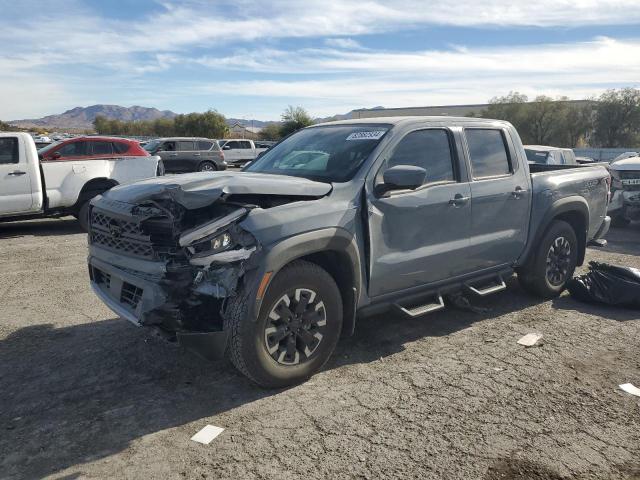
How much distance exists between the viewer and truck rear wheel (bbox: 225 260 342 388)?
3.39 metres

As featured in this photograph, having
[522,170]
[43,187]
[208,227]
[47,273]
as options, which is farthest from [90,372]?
[43,187]

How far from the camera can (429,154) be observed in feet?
15.1

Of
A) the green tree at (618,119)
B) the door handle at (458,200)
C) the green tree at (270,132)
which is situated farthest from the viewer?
the green tree at (270,132)

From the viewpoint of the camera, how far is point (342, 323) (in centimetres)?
405

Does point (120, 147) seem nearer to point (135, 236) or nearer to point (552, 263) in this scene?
point (135, 236)

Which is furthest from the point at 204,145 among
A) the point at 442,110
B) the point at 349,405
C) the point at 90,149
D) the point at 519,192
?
the point at 442,110

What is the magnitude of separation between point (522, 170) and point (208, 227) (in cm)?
353

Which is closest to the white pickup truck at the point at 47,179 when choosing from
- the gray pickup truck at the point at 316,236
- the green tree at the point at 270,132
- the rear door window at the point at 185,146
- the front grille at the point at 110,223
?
the front grille at the point at 110,223

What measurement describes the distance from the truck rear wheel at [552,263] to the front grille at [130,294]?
13.1ft

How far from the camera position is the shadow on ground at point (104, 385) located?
3.05m

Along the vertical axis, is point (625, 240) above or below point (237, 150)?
below

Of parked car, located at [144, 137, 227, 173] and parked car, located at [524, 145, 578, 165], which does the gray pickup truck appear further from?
parked car, located at [144, 137, 227, 173]

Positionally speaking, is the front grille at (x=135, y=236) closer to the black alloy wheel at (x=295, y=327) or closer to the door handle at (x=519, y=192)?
the black alloy wheel at (x=295, y=327)

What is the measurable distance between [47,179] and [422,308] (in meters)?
8.11
